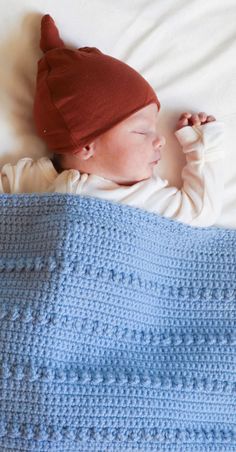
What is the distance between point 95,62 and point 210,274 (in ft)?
1.47

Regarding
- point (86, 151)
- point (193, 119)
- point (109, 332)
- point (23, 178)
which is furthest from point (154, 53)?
point (109, 332)

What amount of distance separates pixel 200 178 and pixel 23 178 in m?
0.34

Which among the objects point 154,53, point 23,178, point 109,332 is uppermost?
point 154,53

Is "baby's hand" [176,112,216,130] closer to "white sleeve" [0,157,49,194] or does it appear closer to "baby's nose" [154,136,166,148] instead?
"baby's nose" [154,136,166,148]

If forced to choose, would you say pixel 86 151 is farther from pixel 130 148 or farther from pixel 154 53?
pixel 154 53

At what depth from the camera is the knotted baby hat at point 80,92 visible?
94cm

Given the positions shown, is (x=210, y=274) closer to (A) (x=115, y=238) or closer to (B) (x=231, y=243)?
(B) (x=231, y=243)

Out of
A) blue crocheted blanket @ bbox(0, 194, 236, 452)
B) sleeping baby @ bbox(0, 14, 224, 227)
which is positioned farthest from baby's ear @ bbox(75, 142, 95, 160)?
blue crocheted blanket @ bbox(0, 194, 236, 452)

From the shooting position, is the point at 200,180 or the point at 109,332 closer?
the point at 109,332

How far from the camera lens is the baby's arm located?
1028 mm

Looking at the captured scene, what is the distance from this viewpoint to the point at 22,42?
3.34ft

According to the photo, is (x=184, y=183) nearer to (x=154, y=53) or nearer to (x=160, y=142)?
(x=160, y=142)

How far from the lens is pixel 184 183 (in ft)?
3.47

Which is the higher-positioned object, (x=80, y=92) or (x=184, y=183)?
(x=80, y=92)
